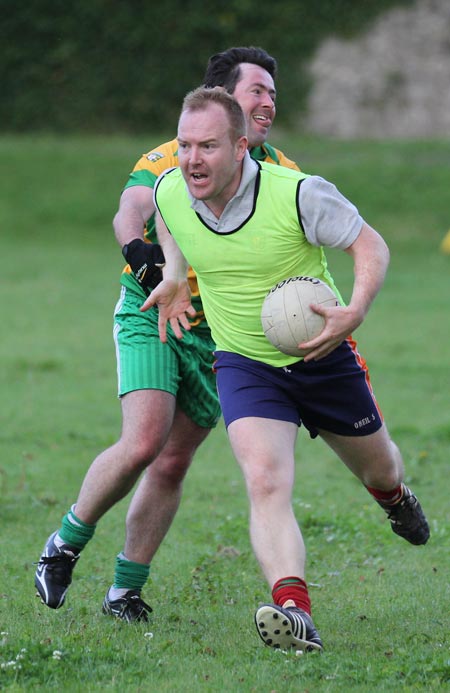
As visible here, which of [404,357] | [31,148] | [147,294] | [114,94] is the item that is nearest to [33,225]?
[31,148]

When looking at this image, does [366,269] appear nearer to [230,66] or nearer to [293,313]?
[293,313]

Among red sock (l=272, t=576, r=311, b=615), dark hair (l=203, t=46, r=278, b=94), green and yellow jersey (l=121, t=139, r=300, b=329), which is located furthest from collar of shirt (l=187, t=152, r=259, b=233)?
red sock (l=272, t=576, r=311, b=615)

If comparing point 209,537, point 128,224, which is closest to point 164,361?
point 128,224

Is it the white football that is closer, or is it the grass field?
the grass field

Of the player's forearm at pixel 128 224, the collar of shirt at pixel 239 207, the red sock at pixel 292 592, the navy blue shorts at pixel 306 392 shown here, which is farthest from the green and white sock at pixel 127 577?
the collar of shirt at pixel 239 207

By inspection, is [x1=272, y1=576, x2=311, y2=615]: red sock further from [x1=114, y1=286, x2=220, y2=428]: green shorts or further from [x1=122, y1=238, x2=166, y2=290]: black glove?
[x1=122, y1=238, x2=166, y2=290]: black glove

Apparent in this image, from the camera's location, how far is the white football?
5.30 meters

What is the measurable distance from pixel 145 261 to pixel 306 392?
1029mm

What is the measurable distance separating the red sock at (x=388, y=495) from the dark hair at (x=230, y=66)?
2204mm

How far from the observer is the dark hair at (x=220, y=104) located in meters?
5.50

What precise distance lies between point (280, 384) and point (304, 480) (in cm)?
503

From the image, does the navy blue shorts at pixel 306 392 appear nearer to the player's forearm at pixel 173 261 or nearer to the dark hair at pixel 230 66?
the player's forearm at pixel 173 261

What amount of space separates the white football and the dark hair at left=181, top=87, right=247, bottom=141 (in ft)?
2.36

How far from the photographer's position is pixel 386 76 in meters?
38.5
